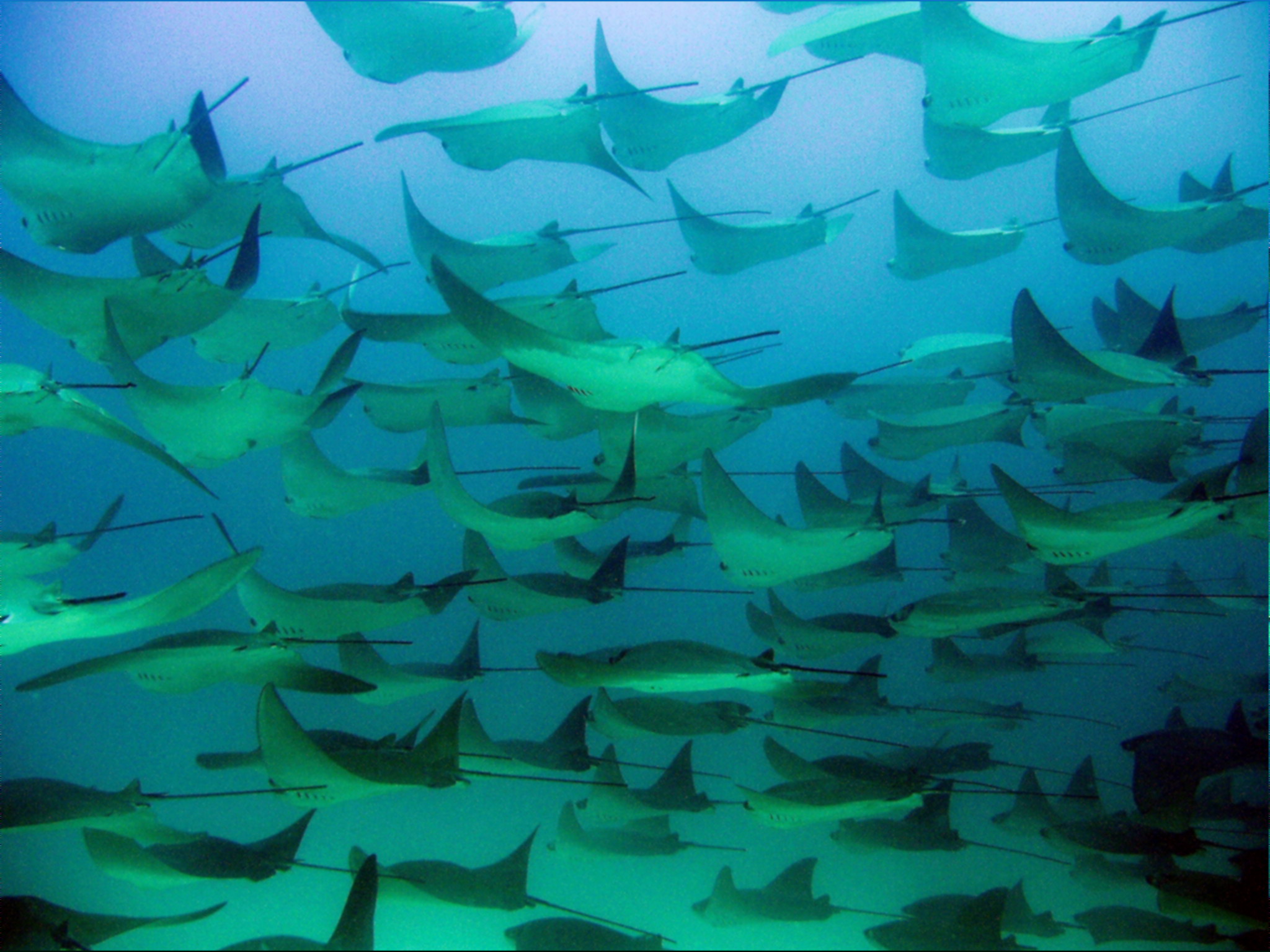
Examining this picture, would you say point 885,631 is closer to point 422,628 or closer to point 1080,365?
point 1080,365

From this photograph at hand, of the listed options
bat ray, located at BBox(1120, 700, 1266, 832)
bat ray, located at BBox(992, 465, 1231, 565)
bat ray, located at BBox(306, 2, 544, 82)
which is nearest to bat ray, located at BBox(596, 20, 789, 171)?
bat ray, located at BBox(306, 2, 544, 82)

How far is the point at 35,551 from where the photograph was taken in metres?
2.54

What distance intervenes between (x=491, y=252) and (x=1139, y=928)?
191 inches

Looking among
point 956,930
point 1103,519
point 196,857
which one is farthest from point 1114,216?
point 196,857

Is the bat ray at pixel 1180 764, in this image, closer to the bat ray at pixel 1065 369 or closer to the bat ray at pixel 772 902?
the bat ray at pixel 772 902

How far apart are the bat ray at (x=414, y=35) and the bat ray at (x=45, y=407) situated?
2177 mm

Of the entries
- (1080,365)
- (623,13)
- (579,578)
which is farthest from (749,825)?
(623,13)

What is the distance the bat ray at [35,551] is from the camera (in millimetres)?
2486

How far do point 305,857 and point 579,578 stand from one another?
10.9ft

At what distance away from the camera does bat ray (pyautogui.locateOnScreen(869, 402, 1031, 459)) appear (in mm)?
3125

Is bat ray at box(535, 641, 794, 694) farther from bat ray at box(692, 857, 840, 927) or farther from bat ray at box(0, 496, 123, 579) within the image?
bat ray at box(0, 496, 123, 579)

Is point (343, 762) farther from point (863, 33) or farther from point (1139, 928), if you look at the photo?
point (1139, 928)

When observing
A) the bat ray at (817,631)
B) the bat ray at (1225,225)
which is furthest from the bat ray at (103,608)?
the bat ray at (1225,225)

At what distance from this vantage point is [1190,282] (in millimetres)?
5090
